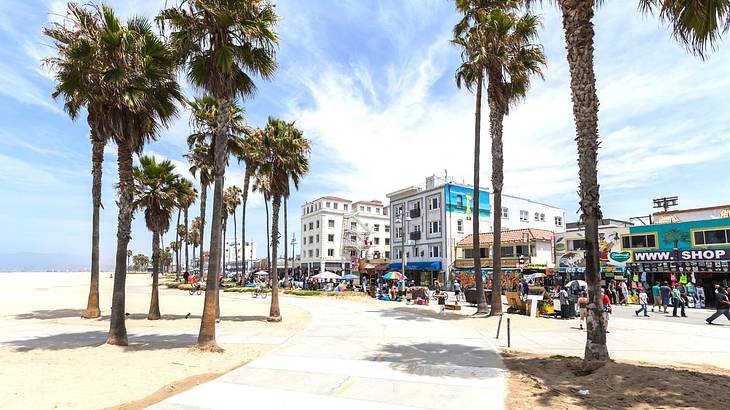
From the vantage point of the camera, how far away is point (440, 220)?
169 feet

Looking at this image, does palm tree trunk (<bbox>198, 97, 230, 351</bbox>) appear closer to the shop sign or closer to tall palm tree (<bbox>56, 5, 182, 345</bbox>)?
tall palm tree (<bbox>56, 5, 182, 345</bbox>)

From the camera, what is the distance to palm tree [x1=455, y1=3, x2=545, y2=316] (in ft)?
66.5

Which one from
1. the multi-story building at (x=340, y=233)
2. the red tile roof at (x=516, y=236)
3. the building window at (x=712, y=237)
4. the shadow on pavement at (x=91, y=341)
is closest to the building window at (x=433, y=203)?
the red tile roof at (x=516, y=236)

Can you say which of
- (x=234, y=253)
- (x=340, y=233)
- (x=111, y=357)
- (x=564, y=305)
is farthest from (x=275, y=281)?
(x=234, y=253)

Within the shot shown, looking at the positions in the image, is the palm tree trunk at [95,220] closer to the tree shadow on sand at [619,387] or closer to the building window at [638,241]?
the tree shadow on sand at [619,387]

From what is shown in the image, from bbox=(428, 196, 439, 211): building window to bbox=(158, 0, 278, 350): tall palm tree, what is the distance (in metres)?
39.7

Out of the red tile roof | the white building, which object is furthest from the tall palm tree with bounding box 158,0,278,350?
the white building

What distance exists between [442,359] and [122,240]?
35.6 feet

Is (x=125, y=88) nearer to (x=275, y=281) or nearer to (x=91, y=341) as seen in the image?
(x=91, y=341)

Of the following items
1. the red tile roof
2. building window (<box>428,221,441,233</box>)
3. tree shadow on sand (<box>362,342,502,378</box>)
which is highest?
building window (<box>428,221,441,233</box>)

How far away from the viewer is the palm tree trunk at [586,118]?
9930mm

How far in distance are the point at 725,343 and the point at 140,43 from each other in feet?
70.1

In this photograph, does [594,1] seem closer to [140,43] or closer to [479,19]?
[479,19]

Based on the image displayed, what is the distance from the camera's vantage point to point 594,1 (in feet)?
34.6
